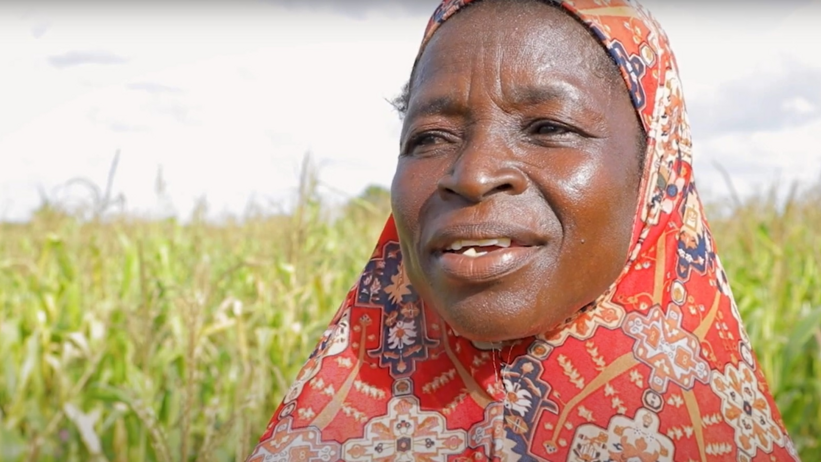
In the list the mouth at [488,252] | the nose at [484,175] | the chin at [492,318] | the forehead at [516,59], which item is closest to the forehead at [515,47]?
the forehead at [516,59]

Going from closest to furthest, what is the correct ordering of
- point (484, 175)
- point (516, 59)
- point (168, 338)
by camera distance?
1. point (484, 175)
2. point (516, 59)
3. point (168, 338)

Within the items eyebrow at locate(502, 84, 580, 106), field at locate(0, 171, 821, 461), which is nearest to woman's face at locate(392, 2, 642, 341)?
eyebrow at locate(502, 84, 580, 106)

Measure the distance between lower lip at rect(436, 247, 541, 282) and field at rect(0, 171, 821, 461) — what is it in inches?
40.0

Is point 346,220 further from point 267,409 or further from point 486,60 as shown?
point 486,60

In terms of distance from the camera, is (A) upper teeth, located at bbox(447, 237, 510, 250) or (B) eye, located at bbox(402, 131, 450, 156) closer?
(A) upper teeth, located at bbox(447, 237, 510, 250)

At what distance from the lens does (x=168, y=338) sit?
3.39 meters

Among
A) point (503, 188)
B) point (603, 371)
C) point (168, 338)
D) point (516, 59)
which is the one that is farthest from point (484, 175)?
point (168, 338)

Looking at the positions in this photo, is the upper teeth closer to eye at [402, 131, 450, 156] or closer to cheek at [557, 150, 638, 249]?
cheek at [557, 150, 638, 249]

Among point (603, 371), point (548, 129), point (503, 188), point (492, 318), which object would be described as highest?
point (548, 129)

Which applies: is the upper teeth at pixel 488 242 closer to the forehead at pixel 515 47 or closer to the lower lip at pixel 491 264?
the lower lip at pixel 491 264

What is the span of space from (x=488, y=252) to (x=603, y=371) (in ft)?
1.06

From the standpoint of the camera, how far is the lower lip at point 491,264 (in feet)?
4.33

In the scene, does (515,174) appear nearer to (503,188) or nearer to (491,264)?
(503,188)

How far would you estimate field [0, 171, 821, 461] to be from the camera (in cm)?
272
